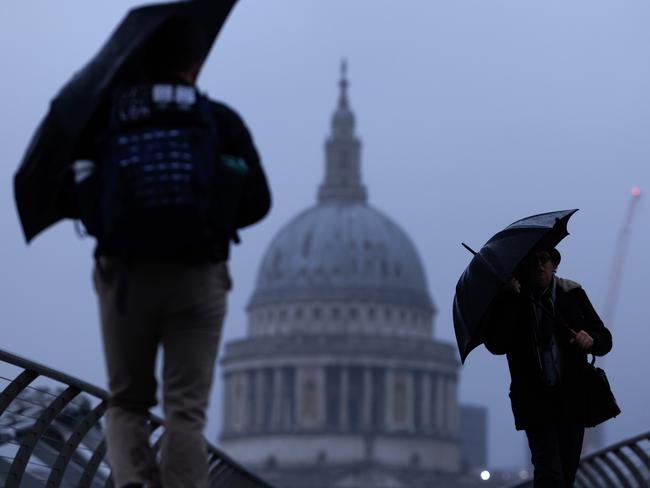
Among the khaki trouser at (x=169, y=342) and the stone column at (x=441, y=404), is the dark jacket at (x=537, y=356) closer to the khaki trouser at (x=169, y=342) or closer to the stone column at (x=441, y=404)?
the khaki trouser at (x=169, y=342)

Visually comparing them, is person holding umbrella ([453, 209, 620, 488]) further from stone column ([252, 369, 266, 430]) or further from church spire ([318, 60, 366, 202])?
church spire ([318, 60, 366, 202])

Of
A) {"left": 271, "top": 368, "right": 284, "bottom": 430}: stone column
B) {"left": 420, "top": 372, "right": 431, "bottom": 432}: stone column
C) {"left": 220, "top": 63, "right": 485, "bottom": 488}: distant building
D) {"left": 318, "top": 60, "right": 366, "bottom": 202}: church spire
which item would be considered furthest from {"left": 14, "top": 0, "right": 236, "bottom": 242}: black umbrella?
{"left": 318, "top": 60, "right": 366, "bottom": 202}: church spire

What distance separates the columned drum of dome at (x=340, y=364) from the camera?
155875mm

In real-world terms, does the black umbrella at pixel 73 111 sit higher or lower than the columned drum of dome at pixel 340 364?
lower

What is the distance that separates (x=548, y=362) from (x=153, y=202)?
3.36 metres

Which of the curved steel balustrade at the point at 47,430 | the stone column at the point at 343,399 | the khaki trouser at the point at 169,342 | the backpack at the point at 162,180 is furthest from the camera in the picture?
the stone column at the point at 343,399

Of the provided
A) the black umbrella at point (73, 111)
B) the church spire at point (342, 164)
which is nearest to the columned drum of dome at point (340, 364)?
the church spire at point (342, 164)

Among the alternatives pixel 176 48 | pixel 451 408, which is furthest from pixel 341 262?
pixel 176 48

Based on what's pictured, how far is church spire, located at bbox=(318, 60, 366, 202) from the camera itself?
173m

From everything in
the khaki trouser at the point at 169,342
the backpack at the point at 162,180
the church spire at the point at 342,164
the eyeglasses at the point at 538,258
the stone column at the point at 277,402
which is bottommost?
the khaki trouser at the point at 169,342

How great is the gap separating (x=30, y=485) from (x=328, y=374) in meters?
149

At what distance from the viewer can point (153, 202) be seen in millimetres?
6672

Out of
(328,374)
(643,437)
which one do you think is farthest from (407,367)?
(643,437)

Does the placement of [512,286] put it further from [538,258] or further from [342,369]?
[342,369]
